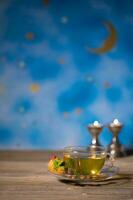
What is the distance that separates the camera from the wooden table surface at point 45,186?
2.81 ft

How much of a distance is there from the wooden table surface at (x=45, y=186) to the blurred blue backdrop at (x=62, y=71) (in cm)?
38

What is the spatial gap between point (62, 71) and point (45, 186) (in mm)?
706

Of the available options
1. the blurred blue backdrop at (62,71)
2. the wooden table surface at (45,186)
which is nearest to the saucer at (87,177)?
the wooden table surface at (45,186)

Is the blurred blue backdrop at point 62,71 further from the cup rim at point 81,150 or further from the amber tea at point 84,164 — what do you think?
the amber tea at point 84,164

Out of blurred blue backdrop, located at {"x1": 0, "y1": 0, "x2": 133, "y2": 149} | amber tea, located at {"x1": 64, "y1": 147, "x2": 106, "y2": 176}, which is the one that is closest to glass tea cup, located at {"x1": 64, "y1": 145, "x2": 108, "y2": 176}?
amber tea, located at {"x1": 64, "y1": 147, "x2": 106, "y2": 176}

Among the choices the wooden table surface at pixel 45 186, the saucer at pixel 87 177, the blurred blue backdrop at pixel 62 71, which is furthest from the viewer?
the blurred blue backdrop at pixel 62 71

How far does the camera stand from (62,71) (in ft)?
5.11

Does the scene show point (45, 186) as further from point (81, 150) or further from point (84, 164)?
point (81, 150)

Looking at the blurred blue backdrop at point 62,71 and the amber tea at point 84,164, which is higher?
the blurred blue backdrop at point 62,71

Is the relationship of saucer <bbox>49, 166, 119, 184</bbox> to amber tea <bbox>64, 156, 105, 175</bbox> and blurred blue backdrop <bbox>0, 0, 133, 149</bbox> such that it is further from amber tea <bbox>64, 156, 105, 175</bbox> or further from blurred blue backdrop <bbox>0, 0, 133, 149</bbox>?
blurred blue backdrop <bbox>0, 0, 133, 149</bbox>

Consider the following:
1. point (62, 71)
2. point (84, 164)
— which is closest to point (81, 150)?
point (84, 164)

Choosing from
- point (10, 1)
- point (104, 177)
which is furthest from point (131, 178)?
point (10, 1)

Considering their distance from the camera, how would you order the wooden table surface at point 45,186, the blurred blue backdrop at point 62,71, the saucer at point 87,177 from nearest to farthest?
1. the wooden table surface at point 45,186
2. the saucer at point 87,177
3. the blurred blue backdrop at point 62,71

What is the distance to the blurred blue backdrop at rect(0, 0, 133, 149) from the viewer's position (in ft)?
5.07
